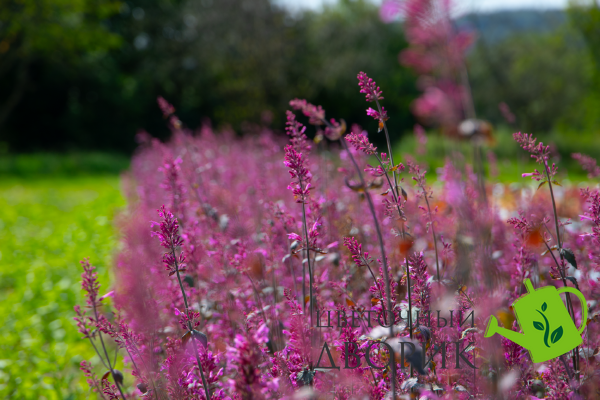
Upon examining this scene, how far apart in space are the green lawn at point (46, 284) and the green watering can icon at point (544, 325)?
84.1 inches

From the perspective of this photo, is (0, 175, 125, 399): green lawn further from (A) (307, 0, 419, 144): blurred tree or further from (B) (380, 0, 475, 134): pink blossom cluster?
(A) (307, 0, 419, 144): blurred tree

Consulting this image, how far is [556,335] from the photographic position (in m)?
1.18

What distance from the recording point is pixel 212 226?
265 cm

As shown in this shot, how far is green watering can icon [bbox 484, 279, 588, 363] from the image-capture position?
1162mm

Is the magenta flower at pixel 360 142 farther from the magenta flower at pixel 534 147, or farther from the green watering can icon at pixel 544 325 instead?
the green watering can icon at pixel 544 325

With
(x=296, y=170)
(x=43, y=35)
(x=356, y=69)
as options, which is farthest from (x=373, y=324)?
(x=43, y=35)

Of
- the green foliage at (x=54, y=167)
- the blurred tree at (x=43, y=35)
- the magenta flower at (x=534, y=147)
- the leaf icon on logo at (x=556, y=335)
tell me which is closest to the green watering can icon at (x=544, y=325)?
the leaf icon on logo at (x=556, y=335)

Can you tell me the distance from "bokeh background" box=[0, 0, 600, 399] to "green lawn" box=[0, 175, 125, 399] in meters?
0.15

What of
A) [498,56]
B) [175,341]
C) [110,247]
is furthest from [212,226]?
[498,56]

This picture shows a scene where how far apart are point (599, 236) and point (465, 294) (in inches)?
17.5

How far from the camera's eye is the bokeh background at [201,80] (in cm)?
1416

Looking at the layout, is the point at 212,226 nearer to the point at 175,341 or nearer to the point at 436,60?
the point at 175,341

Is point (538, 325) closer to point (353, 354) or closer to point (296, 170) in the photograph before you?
point (353, 354)

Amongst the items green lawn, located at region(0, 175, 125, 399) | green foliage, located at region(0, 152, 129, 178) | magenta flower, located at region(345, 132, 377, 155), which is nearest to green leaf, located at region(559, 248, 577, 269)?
magenta flower, located at region(345, 132, 377, 155)
